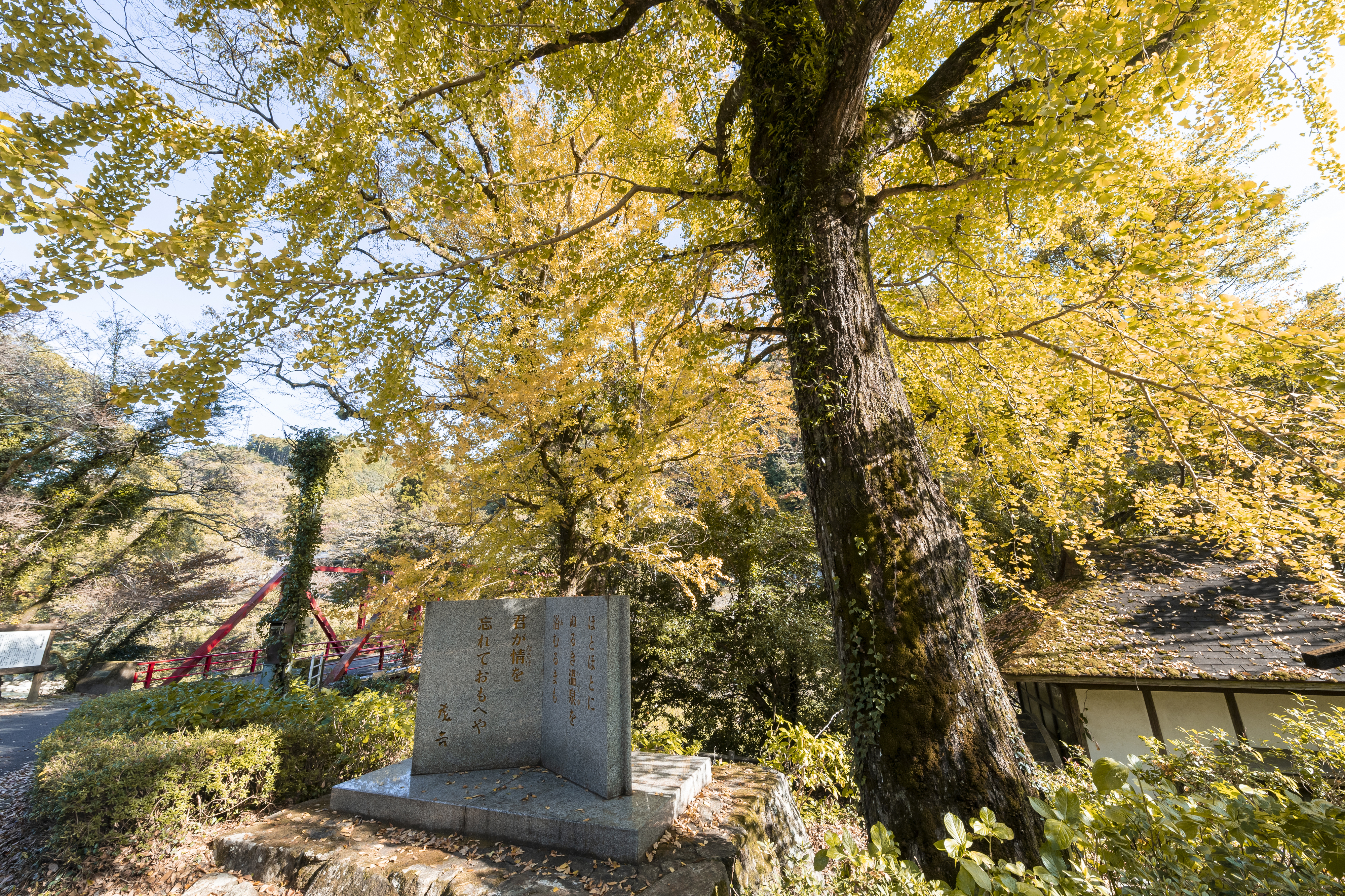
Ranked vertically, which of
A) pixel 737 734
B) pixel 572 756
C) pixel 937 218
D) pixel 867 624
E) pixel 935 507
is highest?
pixel 937 218

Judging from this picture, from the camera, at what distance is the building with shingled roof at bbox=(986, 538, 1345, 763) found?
21.6 feet

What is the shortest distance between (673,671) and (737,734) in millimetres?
1712

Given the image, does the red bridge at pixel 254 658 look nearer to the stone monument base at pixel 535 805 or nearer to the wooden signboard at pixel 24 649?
the wooden signboard at pixel 24 649

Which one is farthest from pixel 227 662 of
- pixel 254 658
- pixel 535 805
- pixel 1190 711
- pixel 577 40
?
pixel 1190 711

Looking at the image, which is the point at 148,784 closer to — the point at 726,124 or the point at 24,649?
the point at 726,124

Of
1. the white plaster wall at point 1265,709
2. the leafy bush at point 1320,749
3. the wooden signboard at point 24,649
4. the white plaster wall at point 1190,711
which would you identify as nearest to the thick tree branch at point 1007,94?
the leafy bush at point 1320,749

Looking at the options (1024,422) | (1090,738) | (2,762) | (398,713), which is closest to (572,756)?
(398,713)

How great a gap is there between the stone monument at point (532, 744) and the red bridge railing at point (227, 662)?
635 cm

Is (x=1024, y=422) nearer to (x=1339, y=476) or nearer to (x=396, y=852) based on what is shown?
(x=1339, y=476)

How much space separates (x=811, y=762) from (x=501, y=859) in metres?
3.33

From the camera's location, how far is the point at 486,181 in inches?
181

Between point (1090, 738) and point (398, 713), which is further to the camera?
point (1090, 738)

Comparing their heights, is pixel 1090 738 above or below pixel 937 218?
below

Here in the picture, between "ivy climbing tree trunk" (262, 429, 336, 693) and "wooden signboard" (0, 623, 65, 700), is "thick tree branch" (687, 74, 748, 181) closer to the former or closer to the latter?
"ivy climbing tree trunk" (262, 429, 336, 693)
